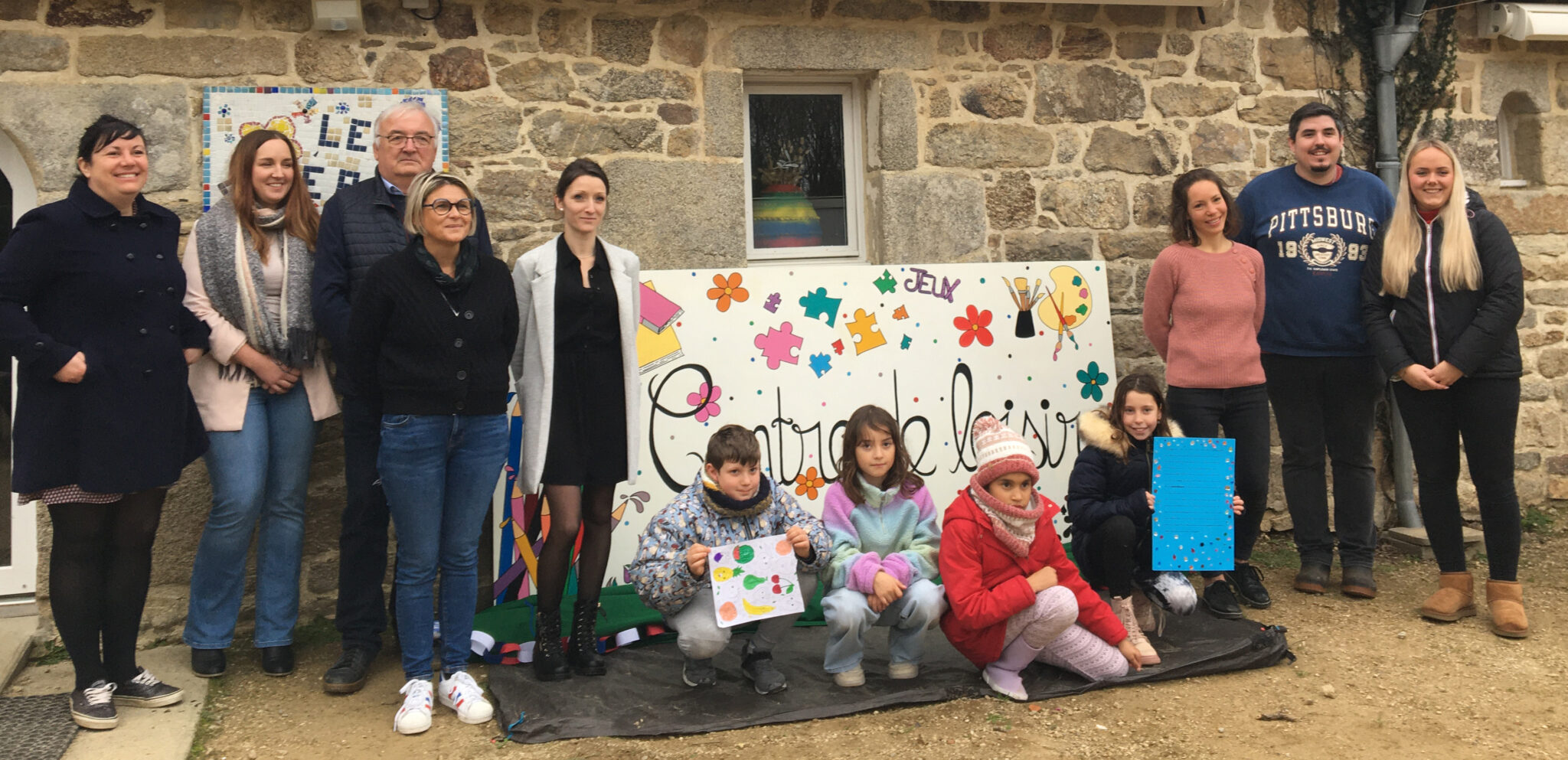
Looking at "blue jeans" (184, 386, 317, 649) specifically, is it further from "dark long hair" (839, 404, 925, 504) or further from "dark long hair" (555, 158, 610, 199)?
"dark long hair" (839, 404, 925, 504)

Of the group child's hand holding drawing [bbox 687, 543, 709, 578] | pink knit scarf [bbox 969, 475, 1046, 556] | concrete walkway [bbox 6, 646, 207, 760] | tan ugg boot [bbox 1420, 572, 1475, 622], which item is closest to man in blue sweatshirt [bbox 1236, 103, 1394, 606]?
tan ugg boot [bbox 1420, 572, 1475, 622]

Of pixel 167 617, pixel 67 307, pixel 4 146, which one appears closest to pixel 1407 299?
pixel 67 307

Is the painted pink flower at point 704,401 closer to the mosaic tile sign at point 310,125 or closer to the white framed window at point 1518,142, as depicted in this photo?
the mosaic tile sign at point 310,125

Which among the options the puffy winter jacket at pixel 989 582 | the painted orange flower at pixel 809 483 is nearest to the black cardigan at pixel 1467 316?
the puffy winter jacket at pixel 989 582

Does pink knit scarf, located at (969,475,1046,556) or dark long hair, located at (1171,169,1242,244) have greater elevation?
dark long hair, located at (1171,169,1242,244)

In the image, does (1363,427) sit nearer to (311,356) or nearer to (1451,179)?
(1451,179)

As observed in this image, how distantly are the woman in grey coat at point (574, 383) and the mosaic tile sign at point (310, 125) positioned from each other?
Result: 107cm

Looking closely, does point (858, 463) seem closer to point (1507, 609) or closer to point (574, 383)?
point (574, 383)

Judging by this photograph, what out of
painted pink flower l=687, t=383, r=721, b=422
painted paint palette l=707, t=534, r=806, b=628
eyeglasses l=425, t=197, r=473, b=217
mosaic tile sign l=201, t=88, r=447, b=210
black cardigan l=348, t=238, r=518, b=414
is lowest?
painted paint palette l=707, t=534, r=806, b=628

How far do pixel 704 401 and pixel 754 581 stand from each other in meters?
1.23

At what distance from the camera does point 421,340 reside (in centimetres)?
306

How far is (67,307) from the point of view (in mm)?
3061

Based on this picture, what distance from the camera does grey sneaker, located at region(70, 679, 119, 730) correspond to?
310cm

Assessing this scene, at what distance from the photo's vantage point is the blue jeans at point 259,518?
3.43m
